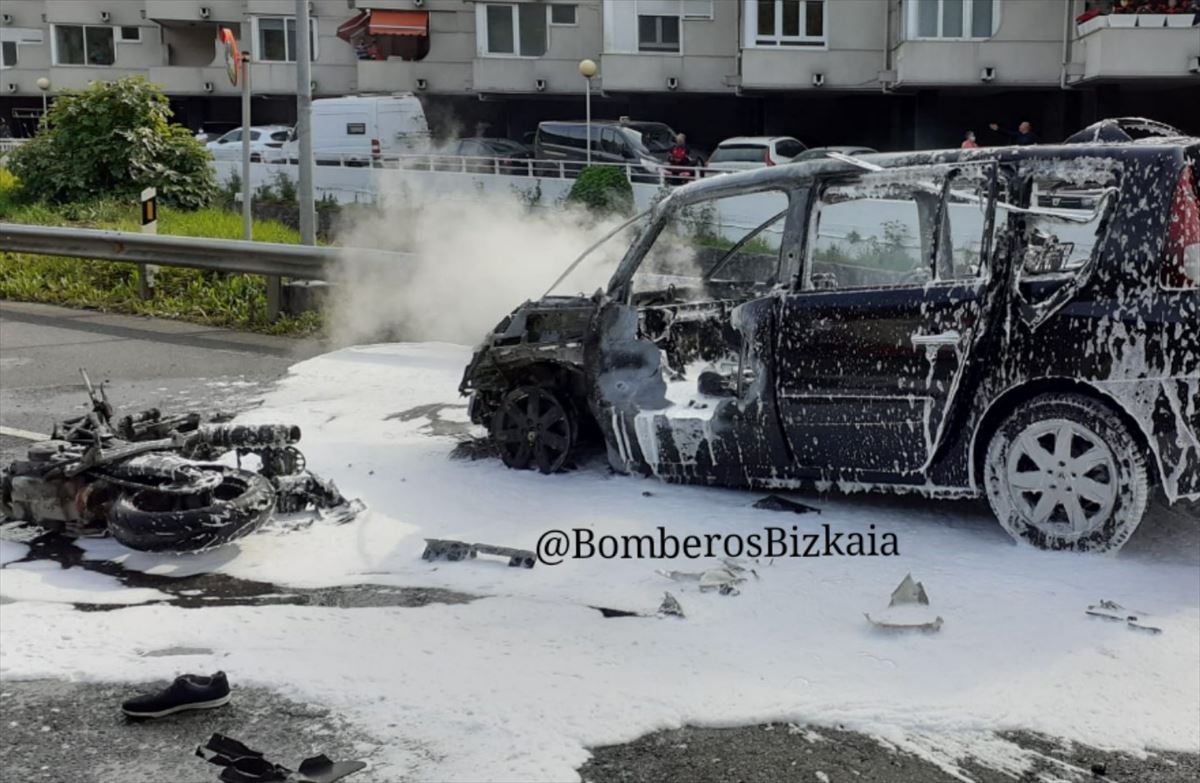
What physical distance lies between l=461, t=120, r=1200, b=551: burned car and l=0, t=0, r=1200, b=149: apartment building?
22599 millimetres

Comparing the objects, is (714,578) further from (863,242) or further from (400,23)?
(400,23)

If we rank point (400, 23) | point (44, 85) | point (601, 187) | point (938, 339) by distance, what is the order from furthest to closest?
point (44, 85)
point (400, 23)
point (601, 187)
point (938, 339)

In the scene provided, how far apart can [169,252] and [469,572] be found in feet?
29.4

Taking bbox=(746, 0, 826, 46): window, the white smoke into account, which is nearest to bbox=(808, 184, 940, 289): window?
the white smoke

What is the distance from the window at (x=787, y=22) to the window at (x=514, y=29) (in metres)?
8.03

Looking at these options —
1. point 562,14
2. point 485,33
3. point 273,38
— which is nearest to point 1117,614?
point 562,14

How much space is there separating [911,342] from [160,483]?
3468 mm

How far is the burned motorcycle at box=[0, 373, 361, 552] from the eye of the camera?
6148 millimetres

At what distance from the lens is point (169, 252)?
1387cm

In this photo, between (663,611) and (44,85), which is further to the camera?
(44,85)

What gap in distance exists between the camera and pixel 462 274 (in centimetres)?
1150

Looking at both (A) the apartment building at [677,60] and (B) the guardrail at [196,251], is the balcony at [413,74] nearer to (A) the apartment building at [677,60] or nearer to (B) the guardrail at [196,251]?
(A) the apartment building at [677,60]

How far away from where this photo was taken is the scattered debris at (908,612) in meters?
5.12

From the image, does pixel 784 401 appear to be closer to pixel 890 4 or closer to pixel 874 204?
pixel 874 204
